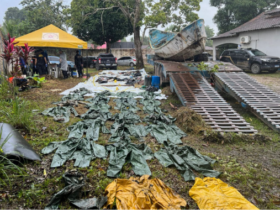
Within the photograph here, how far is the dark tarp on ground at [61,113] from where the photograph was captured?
5300 millimetres

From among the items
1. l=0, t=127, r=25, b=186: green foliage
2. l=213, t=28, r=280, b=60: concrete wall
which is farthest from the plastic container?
l=213, t=28, r=280, b=60: concrete wall

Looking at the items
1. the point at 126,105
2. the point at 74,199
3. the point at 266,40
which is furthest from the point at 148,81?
the point at 266,40

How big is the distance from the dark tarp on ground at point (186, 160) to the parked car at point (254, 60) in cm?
1209

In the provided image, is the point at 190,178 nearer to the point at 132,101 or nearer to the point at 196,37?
the point at 132,101

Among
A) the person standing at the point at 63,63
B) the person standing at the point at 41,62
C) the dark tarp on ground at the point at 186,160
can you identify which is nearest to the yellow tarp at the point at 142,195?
the dark tarp on ground at the point at 186,160

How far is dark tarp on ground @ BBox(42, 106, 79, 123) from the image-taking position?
5.30 metres

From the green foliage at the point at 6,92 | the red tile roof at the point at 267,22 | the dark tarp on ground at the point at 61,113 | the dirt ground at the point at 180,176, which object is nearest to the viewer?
the dirt ground at the point at 180,176

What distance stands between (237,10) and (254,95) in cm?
2322

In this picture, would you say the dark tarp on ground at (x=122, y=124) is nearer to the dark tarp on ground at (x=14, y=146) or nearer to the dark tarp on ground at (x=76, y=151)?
the dark tarp on ground at (x=76, y=151)

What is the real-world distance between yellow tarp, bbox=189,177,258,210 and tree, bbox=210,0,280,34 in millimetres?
27137

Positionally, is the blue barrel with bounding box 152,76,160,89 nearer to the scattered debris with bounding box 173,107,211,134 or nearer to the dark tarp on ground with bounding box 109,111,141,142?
the dark tarp on ground with bounding box 109,111,141,142

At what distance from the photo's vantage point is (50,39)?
11477mm

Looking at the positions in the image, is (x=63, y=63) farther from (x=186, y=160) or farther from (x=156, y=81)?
(x=186, y=160)

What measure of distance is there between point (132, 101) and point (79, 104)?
6.17ft
